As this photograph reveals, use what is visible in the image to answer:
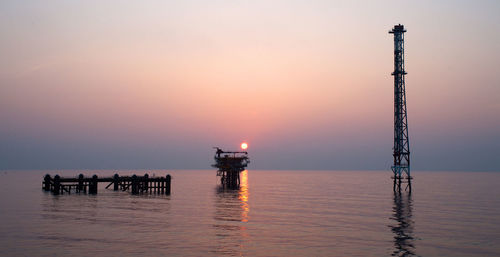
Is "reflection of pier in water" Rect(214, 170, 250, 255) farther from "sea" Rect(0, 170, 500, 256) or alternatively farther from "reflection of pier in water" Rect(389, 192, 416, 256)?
"reflection of pier in water" Rect(389, 192, 416, 256)

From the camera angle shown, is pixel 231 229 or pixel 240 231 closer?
pixel 240 231

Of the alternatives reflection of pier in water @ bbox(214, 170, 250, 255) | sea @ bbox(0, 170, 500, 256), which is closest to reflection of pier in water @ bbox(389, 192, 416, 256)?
sea @ bbox(0, 170, 500, 256)

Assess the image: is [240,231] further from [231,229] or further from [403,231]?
[403,231]

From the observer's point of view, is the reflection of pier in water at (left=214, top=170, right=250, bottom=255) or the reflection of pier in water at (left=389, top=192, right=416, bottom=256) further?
the reflection of pier in water at (left=214, top=170, right=250, bottom=255)

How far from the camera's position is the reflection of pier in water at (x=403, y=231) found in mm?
35750

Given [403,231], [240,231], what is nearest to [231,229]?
[240,231]

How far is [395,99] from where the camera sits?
86.9m

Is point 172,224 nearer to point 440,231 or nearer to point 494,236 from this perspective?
point 440,231

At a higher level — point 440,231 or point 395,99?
point 395,99

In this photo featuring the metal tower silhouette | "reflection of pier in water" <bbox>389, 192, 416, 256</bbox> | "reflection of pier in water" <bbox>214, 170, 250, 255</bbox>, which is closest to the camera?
"reflection of pier in water" <bbox>389, 192, 416, 256</bbox>

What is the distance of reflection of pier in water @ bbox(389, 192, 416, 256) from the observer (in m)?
35.8

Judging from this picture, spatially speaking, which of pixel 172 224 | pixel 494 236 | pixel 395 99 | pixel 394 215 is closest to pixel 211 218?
pixel 172 224

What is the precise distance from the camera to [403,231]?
45.8m

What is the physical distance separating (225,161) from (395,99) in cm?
5211
